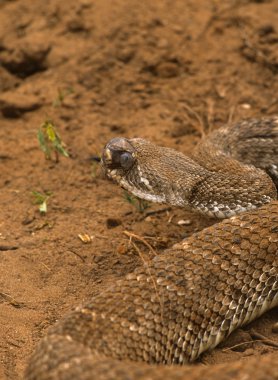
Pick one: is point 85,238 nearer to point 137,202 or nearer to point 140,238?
point 140,238

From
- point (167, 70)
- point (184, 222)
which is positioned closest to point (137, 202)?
point (184, 222)

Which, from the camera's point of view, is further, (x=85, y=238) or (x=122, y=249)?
(x=85, y=238)

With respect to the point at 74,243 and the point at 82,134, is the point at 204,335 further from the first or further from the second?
the point at 82,134

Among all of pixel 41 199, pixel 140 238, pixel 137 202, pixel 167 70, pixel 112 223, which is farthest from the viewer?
pixel 167 70

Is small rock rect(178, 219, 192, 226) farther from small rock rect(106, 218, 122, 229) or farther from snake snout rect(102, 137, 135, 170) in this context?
snake snout rect(102, 137, 135, 170)

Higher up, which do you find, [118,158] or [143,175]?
[118,158]

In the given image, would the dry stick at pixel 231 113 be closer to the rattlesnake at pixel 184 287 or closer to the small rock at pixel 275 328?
the rattlesnake at pixel 184 287

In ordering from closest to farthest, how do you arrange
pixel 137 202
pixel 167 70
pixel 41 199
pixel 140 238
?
pixel 140 238
pixel 137 202
pixel 41 199
pixel 167 70

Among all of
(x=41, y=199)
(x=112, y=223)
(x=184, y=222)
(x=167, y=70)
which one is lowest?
(x=41, y=199)
